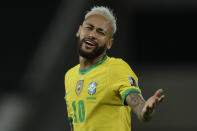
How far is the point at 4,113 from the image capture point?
33.1 feet

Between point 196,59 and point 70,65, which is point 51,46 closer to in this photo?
point 70,65

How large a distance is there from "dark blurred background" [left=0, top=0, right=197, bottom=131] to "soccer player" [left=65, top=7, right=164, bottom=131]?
481 cm

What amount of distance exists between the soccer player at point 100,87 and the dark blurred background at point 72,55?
4806mm

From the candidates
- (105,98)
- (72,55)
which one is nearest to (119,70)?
(105,98)

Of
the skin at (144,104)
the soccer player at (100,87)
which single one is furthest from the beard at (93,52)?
the skin at (144,104)

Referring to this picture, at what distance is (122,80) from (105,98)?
0.23 m

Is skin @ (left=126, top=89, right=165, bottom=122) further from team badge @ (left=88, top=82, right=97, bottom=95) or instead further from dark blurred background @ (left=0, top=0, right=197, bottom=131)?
dark blurred background @ (left=0, top=0, right=197, bottom=131)

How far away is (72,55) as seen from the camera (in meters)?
10.4

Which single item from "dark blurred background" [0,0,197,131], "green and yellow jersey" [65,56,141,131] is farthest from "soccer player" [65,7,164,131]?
"dark blurred background" [0,0,197,131]

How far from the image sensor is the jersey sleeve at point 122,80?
3980 mm

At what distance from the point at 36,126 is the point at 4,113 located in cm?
128

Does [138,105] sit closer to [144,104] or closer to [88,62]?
[144,104]

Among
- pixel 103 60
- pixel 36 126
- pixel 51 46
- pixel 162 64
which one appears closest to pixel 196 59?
pixel 162 64

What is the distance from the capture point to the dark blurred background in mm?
9797
